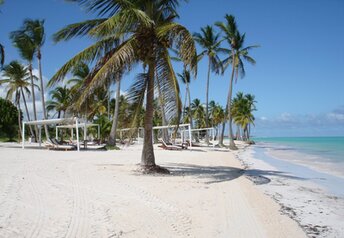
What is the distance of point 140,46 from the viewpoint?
9758mm

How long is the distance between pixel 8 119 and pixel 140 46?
35.2 meters

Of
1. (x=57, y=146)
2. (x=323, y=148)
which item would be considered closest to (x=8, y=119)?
(x=57, y=146)

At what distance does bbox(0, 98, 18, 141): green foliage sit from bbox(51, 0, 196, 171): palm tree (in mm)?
34286

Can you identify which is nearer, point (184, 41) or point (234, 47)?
point (184, 41)

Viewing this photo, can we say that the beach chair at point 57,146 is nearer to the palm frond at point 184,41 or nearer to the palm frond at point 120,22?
the palm frond at point 120,22

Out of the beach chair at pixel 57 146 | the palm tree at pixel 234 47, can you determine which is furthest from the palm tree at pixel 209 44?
the beach chair at pixel 57 146

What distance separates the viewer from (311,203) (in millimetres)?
7219

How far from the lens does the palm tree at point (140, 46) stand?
906 cm

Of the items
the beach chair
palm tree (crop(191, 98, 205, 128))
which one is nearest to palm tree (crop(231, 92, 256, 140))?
palm tree (crop(191, 98, 205, 128))

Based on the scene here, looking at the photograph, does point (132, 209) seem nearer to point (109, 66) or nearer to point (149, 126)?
point (109, 66)

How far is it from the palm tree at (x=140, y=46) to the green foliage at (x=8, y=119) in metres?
34.3

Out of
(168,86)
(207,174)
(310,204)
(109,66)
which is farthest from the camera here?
(207,174)

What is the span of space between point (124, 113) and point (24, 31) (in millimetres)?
22501

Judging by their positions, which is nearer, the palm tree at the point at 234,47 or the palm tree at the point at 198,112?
the palm tree at the point at 234,47
